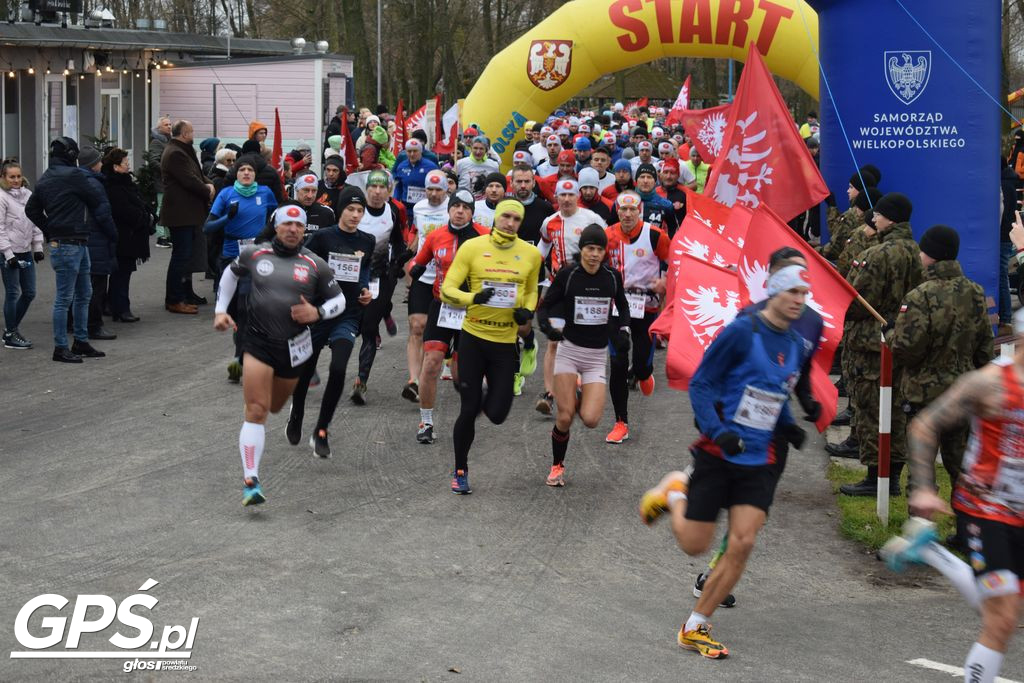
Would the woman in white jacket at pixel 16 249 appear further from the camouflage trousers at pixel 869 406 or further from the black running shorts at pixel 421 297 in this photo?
the camouflage trousers at pixel 869 406

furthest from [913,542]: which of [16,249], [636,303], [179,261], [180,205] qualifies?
[180,205]

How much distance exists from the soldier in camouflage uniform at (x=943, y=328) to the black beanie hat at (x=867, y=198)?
3.60 meters

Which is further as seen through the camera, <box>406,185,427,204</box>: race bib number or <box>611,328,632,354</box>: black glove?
<box>406,185,427,204</box>: race bib number

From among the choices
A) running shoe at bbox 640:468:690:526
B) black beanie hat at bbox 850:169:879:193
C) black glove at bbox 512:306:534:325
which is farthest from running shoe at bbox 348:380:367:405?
running shoe at bbox 640:468:690:526

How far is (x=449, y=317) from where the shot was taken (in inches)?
439

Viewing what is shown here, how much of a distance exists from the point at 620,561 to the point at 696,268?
2106 mm

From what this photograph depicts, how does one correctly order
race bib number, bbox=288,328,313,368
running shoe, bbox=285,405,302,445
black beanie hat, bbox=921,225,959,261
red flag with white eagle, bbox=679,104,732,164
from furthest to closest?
1. red flag with white eagle, bbox=679,104,732,164
2. running shoe, bbox=285,405,302,445
3. race bib number, bbox=288,328,313,368
4. black beanie hat, bbox=921,225,959,261

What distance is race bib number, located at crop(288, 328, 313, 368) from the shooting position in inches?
362

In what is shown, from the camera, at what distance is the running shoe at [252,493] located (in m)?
8.95

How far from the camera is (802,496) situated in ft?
32.7

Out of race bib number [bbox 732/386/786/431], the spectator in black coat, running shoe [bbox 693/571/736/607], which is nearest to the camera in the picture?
race bib number [bbox 732/386/786/431]

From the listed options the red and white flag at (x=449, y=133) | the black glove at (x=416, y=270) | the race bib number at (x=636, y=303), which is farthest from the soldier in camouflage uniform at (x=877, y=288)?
the red and white flag at (x=449, y=133)

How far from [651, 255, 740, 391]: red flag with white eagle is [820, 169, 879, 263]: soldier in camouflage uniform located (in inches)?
129

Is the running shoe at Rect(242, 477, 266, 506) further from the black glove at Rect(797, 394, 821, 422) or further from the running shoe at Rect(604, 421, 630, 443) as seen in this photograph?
the black glove at Rect(797, 394, 821, 422)
